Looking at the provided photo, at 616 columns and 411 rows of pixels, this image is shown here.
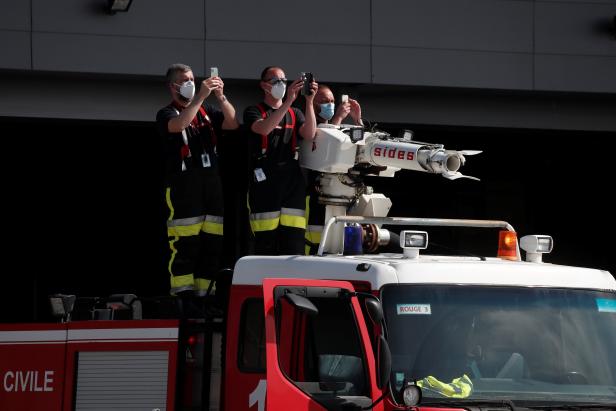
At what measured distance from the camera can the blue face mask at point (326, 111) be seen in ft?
30.5

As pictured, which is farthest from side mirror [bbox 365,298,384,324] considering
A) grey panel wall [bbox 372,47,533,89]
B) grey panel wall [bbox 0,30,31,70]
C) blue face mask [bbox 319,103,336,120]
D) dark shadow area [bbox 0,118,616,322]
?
dark shadow area [bbox 0,118,616,322]

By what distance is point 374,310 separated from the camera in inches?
241

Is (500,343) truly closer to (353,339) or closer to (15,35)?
(353,339)

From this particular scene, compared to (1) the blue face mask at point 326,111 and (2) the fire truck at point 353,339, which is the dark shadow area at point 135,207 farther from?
(2) the fire truck at point 353,339

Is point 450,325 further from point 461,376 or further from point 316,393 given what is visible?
point 316,393

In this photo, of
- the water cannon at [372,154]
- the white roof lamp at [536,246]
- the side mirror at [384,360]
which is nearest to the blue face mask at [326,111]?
the water cannon at [372,154]

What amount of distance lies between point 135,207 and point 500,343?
66.0 feet

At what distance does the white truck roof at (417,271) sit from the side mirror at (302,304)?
53cm

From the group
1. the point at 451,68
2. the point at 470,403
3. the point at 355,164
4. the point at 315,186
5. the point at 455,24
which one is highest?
the point at 455,24

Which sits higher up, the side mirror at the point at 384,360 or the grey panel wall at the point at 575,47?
the grey panel wall at the point at 575,47

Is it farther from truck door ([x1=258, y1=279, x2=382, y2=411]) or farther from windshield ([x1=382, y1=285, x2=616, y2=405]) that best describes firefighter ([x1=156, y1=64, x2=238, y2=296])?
windshield ([x1=382, y1=285, x2=616, y2=405])

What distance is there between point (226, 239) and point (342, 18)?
22.4 ft

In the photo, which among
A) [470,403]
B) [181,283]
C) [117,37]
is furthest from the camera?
[117,37]

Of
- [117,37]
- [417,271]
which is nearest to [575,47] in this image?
[117,37]
